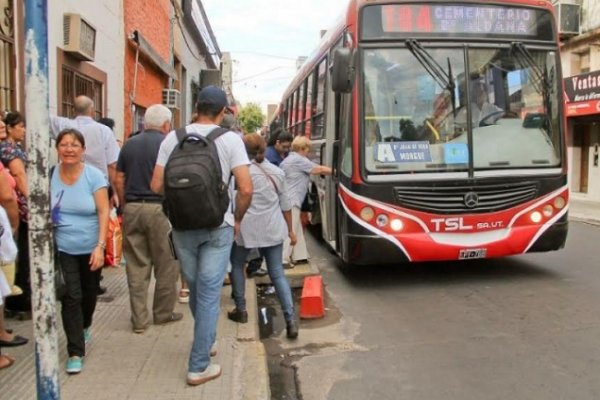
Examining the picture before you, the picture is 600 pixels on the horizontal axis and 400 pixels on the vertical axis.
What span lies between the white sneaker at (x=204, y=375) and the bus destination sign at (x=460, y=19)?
417cm

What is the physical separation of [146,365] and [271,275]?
4.46 ft

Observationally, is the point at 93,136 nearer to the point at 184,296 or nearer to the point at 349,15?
the point at 184,296

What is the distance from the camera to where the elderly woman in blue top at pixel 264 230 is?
16.5 feet

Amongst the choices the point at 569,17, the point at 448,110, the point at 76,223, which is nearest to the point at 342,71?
the point at 448,110

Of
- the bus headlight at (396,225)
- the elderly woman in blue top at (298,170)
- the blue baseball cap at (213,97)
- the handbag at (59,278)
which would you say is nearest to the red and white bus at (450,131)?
the bus headlight at (396,225)

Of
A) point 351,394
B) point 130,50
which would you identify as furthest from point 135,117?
point 351,394

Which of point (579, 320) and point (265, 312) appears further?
point (265, 312)

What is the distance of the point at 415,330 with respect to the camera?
17.6 feet

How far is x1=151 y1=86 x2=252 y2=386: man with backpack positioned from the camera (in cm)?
352

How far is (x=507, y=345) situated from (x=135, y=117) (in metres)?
9.51

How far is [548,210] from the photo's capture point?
677 cm

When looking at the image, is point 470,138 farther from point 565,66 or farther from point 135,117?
point 565,66

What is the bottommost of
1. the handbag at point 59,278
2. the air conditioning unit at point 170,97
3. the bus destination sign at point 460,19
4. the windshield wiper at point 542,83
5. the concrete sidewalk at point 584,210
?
the concrete sidewalk at point 584,210

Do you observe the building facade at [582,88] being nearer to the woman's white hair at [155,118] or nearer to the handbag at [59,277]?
the woman's white hair at [155,118]
